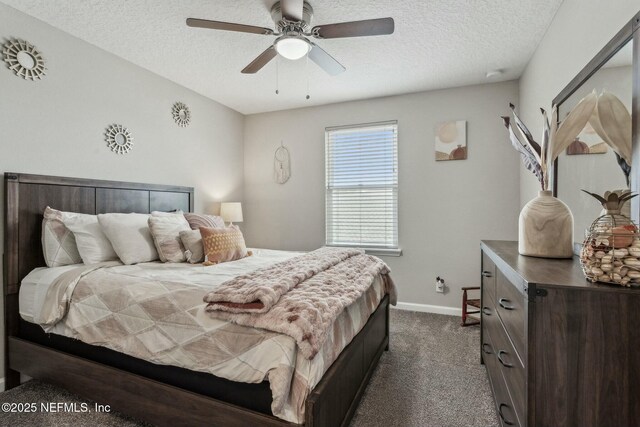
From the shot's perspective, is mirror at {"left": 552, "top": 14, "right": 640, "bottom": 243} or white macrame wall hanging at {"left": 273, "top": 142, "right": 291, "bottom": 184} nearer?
mirror at {"left": 552, "top": 14, "right": 640, "bottom": 243}

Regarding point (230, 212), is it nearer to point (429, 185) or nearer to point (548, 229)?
point (429, 185)

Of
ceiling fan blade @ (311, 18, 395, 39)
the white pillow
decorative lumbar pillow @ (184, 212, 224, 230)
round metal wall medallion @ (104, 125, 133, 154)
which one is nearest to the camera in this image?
ceiling fan blade @ (311, 18, 395, 39)

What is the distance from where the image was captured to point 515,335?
125 cm

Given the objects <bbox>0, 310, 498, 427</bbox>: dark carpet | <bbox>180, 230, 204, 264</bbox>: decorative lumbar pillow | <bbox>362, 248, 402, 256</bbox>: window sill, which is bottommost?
<bbox>0, 310, 498, 427</bbox>: dark carpet

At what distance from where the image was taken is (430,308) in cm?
364

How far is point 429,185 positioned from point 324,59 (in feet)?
6.69

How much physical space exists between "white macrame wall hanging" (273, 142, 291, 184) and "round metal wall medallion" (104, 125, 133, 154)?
6.12 feet

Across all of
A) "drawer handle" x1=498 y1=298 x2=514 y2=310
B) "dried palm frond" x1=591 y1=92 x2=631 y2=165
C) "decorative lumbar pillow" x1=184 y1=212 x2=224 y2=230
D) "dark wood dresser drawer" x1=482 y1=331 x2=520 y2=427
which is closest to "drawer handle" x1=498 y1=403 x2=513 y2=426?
"dark wood dresser drawer" x1=482 y1=331 x2=520 y2=427

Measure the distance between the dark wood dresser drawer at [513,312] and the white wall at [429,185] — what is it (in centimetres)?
202

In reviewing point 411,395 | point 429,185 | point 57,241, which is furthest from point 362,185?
point 57,241

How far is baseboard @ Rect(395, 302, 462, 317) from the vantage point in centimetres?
354

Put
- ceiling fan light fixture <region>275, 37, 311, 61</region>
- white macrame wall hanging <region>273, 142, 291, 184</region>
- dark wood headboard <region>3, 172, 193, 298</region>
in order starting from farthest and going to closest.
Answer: white macrame wall hanging <region>273, 142, 291, 184</region>
dark wood headboard <region>3, 172, 193, 298</region>
ceiling fan light fixture <region>275, 37, 311, 61</region>

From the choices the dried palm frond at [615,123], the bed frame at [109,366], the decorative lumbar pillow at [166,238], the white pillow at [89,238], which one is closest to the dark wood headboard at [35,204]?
the bed frame at [109,366]

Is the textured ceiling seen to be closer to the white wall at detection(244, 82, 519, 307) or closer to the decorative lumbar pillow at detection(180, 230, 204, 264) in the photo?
the white wall at detection(244, 82, 519, 307)
